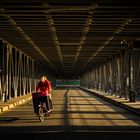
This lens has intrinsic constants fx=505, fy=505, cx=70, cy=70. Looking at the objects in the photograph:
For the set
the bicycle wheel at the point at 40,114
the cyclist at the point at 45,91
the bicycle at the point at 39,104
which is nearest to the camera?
the bicycle wheel at the point at 40,114

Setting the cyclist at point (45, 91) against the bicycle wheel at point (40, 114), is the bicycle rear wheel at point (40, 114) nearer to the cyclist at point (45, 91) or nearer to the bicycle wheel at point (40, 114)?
the bicycle wheel at point (40, 114)

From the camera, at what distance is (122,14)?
19656 millimetres

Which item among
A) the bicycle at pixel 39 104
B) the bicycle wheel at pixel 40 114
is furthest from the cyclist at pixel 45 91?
the bicycle wheel at pixel 40 114

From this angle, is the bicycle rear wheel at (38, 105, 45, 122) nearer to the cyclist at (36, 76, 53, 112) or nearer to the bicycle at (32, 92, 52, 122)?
the bicycle at (32, 92, 52, 122)

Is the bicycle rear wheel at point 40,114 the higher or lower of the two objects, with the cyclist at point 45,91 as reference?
lower

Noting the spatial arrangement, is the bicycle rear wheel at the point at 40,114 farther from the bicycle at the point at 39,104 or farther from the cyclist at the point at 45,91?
the cyclist at the point at 45,91

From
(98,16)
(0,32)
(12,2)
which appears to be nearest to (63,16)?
(98,16)

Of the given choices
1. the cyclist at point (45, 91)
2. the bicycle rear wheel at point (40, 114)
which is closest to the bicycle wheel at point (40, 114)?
the bicycle rear wheel at point (40, 114)

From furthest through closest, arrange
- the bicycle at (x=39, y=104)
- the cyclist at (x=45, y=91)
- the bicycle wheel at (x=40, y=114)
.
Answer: the cyclist at (x=45, y=91), the bicycle at (x=39, y=104), the bicycle wheel at (x=40, y=114)

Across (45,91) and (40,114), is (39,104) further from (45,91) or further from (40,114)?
(45,91)

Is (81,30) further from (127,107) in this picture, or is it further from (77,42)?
(77,42)

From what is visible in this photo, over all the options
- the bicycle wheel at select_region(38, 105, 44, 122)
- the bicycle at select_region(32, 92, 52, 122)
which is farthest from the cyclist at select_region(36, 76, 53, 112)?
the bicycle wheel at select_region(38, 105, 44, 122)

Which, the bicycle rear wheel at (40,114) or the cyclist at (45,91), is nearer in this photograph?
the bicycle rear wheel at (40,114)
